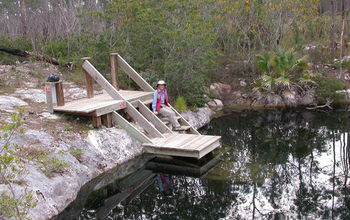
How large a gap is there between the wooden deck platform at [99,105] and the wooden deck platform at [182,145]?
4.27 feet

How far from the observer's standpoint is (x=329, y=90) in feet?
50.3

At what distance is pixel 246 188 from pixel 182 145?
1890 millimetres

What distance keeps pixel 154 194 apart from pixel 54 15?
15.1 meters

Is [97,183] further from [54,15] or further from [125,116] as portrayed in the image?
[54,15]

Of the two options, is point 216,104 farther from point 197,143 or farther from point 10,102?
point 10,102

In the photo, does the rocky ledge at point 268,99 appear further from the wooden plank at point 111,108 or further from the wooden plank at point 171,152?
the wooden plank at point 171,152

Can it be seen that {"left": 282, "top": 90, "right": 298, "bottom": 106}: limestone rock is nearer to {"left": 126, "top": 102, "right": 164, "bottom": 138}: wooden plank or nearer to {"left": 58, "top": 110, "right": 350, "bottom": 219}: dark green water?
{"left": 58, "top": 110, "right": 350, "bottom": 219}: dark green water

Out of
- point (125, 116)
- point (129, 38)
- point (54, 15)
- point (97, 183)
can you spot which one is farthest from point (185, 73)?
point (54, 15)

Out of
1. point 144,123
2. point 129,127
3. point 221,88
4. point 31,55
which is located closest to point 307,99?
point 221,88

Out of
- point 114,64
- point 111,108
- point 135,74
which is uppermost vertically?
point 114,64

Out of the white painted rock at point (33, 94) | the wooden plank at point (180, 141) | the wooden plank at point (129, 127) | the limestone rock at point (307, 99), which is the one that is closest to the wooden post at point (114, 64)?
the wooden plank at point (129, 127)

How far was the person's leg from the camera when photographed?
32.1ft

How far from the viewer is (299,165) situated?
330 inches

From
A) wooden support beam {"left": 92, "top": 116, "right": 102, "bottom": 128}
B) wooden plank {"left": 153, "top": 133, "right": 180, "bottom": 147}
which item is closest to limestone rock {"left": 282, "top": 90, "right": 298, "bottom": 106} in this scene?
wooden plank {"left": 153, "top": 133, "right": 180, "bottom": 147}
